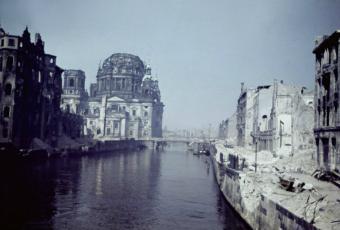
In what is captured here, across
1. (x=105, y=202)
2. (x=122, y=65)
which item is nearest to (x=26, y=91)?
(x=105, y=202)

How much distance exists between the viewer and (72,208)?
33.7m

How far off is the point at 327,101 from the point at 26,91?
60.5 m

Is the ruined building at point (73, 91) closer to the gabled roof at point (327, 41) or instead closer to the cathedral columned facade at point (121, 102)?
the cathedral columned facade at point (121, 102)

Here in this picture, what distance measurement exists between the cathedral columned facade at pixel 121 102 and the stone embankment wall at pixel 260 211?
345 ft

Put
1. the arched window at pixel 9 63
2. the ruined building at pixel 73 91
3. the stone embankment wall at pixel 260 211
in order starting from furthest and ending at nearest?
the ruined building at pixel 73 91 → the arched window at pixel 9 63 → the stone embankment wall at pixel 260 211

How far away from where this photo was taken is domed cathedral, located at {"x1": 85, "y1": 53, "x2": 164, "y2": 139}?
150 metres

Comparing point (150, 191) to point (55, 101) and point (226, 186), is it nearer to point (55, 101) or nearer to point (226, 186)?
point (226, 186)

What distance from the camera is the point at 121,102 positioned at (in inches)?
6545

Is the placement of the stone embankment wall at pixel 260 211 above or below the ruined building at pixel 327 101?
below

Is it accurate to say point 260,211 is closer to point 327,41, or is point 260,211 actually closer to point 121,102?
point 327,41

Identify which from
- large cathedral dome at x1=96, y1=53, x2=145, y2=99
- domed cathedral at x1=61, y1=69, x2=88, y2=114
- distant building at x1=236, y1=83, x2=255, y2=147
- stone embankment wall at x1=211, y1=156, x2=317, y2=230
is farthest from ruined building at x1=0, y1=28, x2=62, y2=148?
large cathedral dome at x1=96, y1=53, x2=145, y2=99

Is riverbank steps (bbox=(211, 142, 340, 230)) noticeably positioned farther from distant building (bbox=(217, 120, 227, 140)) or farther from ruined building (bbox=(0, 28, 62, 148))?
distant building (bbox=(217, 120, 227, 140))

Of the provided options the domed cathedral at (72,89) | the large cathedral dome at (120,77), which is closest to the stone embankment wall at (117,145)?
the domed cathedral at (72,89)

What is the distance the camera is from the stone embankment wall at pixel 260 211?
1959cm
